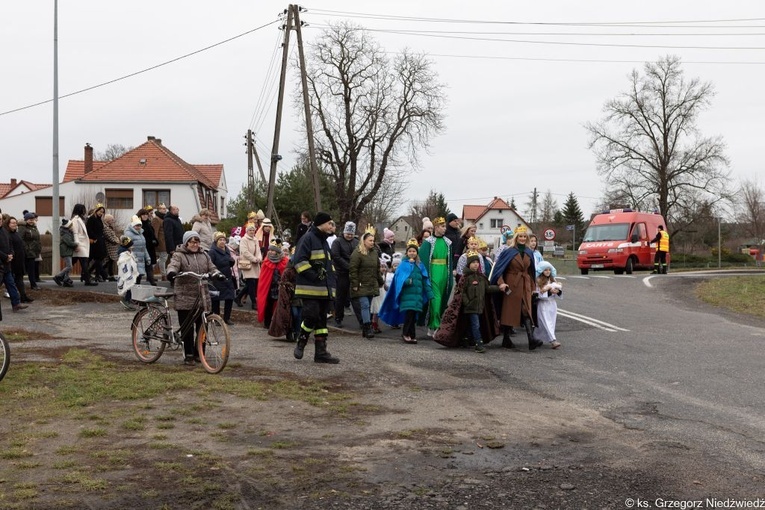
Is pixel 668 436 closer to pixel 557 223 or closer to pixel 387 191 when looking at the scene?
pixel 387 191

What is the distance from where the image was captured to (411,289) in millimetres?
13773

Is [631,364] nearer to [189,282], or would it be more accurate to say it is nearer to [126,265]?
[189,282]

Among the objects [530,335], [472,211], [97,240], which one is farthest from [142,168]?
[472,211]

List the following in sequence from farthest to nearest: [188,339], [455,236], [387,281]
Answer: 1. [387,281]
2. [455,236]
3. [188,339]

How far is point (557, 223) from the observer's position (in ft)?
354

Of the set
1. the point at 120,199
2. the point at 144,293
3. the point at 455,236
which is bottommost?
the point at 144,293

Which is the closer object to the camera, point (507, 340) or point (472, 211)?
point (507, 340)

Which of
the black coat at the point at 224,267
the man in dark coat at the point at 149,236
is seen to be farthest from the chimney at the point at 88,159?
the black coat at the point at 224,267

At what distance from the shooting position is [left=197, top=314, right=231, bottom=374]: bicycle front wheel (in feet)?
33.6

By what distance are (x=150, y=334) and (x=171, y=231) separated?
8.39 m

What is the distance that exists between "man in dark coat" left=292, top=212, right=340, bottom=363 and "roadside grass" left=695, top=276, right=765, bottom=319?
1118 cm

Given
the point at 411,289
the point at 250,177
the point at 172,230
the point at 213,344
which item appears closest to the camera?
the point at 213,344

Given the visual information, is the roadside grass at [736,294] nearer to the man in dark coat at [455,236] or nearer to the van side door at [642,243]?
the van side door at [642,243]

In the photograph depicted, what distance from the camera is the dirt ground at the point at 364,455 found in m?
5.58
